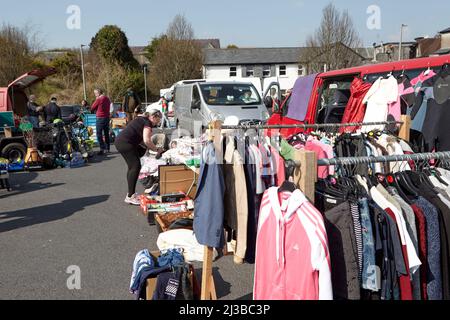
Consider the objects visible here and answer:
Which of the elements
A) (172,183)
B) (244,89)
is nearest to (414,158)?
(172,183)

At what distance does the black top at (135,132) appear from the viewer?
667 cm

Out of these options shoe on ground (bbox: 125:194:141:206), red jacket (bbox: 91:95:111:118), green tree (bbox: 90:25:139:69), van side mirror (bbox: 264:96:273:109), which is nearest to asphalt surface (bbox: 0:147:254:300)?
shoe on ground (bbox: 125:194:141:206)

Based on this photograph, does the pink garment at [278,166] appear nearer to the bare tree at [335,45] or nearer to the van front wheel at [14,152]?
the van front wheel at [14,152]

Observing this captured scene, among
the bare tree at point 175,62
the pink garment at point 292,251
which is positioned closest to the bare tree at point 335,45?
the bare tree at point 175,62

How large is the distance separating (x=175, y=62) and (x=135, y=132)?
104ft

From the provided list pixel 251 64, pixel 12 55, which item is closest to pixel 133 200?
pixel 12 55

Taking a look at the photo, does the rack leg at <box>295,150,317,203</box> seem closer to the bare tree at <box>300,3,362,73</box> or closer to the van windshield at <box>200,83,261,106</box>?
the van windshield at <box>200,83,261,106</box>

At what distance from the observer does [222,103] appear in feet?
37.2

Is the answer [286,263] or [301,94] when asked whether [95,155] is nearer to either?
[301,94]

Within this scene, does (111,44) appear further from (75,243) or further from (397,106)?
(397,106)

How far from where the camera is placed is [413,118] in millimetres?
4711

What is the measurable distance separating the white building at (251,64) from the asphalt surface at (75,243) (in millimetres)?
38658

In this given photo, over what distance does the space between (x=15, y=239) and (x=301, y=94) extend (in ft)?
18.1
